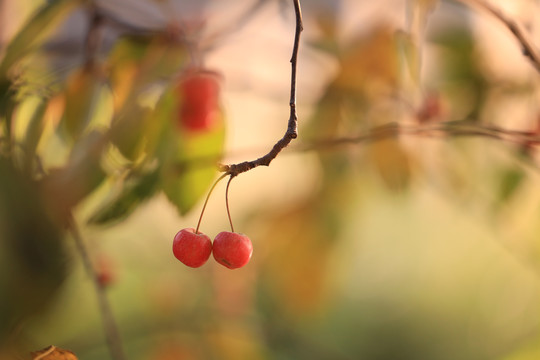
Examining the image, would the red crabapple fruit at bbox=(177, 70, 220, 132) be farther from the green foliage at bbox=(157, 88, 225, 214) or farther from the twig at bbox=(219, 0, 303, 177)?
the twig at bbox=(219, 0, 303, 177)

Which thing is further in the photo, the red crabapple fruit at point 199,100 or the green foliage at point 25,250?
the red crabapple fruit at point 199,100

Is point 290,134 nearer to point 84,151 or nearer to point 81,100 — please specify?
point 84,151

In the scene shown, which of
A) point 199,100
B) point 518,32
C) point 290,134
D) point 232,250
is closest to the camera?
point 290,134

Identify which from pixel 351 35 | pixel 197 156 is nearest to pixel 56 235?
pixel 197 156

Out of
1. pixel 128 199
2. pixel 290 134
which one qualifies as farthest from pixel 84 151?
pixel 290 134

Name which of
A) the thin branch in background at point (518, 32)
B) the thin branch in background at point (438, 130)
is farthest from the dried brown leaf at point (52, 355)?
the thin branch in background at point (518, 32)

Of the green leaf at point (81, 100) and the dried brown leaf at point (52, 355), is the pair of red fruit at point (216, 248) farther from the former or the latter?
the green leaf at point (81, 100)

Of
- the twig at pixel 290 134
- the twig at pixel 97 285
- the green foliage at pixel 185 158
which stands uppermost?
the green foliage at pixel 185 158
